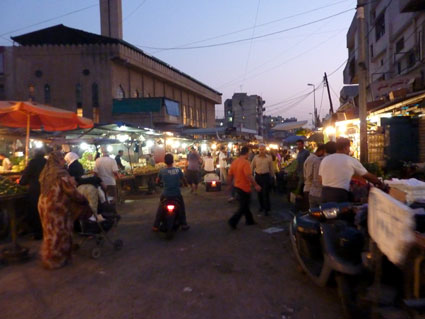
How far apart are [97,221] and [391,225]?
199 inches

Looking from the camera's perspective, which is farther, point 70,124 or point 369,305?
point 70,124

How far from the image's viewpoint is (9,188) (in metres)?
7.22

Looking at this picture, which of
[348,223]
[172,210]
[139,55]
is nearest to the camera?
[348,223]

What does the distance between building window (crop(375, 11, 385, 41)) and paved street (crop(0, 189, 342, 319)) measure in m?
18.3

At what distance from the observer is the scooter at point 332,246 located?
4043 millimetres

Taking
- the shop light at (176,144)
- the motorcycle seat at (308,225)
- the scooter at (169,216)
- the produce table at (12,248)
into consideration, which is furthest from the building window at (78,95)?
the motorcycle seat at (308,225)

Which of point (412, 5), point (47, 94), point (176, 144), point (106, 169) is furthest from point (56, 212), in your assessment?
point (47, 94)

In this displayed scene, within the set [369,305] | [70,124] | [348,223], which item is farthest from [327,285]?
[70,124]

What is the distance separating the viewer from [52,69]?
31.4 meters

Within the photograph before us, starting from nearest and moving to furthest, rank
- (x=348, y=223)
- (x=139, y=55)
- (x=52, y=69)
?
(x=348, y=223) < (x=52, y=69) < (x=139, y=55)

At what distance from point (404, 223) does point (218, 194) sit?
12.8 metres

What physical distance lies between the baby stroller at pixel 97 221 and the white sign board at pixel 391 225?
4696 mm

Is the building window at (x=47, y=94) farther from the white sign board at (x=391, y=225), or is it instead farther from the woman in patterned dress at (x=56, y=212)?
the white sign board at (x=391, y=225)

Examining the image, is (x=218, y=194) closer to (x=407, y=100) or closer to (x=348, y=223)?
(x=407, y=100)
